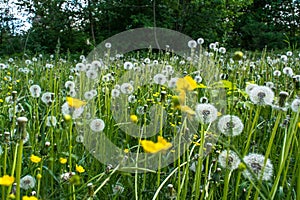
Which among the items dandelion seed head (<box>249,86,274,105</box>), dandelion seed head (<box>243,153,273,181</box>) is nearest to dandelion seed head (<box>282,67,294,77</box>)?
dandelion seed head (<box>249,86,274,105</box>)

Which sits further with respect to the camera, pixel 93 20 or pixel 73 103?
pixel 93 20

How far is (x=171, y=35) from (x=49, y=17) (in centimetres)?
297

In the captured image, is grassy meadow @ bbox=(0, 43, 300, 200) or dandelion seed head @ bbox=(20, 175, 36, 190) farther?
dandelion seed head @ bbox=(20, 175, 36, 190)

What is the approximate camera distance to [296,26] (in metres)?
15.1

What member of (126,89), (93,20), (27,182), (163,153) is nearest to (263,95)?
(163,153)

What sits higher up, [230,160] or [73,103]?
[73,103]

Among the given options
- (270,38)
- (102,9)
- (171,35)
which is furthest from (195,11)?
(270,38)

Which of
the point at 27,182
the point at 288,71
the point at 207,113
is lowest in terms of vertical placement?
the point at 27,182

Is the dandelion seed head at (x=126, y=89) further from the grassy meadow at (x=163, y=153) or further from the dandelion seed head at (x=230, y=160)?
the dandelion seed head at (x=230, y=160)

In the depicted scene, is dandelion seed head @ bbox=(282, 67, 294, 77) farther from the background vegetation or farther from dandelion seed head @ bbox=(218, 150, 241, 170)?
the background vegetation

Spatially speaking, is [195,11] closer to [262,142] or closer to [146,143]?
[262,142]

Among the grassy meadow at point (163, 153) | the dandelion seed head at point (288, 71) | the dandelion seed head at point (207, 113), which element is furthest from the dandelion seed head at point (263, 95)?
the dandelion seed head at point (288, 71)

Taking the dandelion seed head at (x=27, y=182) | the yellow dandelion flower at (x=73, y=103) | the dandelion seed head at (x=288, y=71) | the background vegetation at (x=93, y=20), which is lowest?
the dandelion seed head at (x=27, y=182)

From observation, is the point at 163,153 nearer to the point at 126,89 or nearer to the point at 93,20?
the point at 126,89
